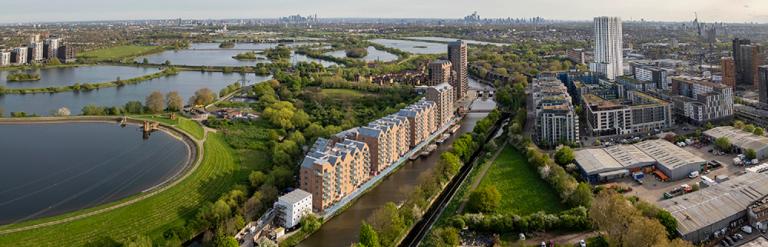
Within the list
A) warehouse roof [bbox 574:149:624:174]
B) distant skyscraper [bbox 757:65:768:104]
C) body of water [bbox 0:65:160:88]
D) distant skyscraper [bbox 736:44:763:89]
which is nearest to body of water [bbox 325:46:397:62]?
body of water [bbox 0:65:160:88]

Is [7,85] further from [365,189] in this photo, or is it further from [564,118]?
[564,118]

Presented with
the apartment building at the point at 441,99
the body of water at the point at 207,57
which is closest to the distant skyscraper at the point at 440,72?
the apartment building at the point at 441,99

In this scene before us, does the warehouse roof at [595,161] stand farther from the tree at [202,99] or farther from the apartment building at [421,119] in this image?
the tree at [202,99]

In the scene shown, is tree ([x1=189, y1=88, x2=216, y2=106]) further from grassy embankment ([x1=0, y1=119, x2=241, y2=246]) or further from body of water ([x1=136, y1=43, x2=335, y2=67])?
body of water ([x1=136, y1=43, x2=335, y2=67])

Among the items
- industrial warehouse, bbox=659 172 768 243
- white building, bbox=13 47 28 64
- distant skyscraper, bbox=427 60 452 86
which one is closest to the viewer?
industrial warehouse, bbox=659 172 768 243

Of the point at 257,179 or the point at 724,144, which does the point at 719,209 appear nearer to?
the point at 724,144

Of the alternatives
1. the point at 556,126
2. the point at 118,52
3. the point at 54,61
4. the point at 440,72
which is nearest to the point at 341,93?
the point at 440,72
